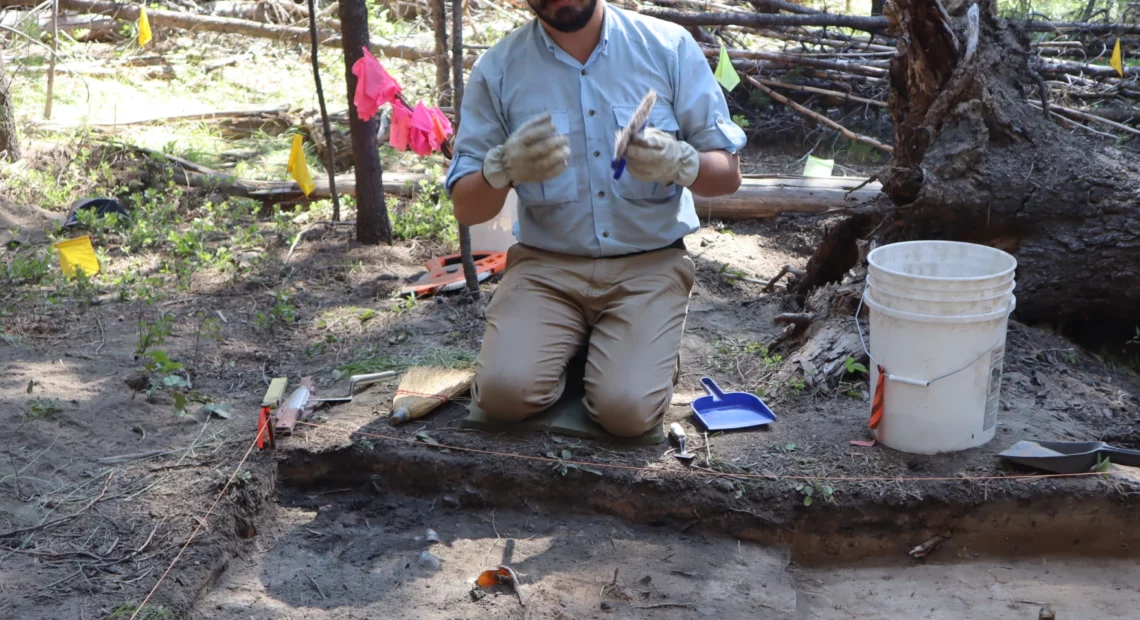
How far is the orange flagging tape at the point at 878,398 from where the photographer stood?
8.95ft

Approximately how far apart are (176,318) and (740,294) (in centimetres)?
250

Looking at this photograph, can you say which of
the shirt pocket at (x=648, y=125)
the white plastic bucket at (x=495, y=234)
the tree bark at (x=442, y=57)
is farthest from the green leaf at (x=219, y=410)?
the tree bark at (x=442, y=57)

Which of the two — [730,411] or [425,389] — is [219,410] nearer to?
[425,389]

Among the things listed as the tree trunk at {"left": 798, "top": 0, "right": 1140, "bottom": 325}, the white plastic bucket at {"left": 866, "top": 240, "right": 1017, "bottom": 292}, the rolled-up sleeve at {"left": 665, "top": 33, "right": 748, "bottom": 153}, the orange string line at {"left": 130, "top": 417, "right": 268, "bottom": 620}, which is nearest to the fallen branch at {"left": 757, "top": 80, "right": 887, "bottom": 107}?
the tree trunk at {"left": 798, "top": 0, "right": 1140, "bottom": 325}

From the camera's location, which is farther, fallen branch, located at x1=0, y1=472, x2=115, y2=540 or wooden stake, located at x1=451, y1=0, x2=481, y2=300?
wooden stake, located at x1=451, y1=0, x2=481, y2=300

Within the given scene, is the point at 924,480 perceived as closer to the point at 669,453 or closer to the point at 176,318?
the point at 669,453

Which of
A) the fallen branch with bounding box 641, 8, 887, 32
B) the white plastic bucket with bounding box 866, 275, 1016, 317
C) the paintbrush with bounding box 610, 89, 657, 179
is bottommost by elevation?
the white plastic bucket with bounding box 866, 275, 1016, 317

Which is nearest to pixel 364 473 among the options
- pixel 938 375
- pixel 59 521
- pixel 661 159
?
pixel 59 521

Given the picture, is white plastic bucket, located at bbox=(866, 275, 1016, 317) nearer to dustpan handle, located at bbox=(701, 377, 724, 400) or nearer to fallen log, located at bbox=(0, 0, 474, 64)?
dustpan handle, located at bbox=(701, 377, 724, 400)

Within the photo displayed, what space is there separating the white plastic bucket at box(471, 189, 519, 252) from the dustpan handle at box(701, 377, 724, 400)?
68.1 inches

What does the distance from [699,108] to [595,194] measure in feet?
1.34

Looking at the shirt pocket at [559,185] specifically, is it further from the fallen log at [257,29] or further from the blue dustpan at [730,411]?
Answer: the fallen log at [257,29]

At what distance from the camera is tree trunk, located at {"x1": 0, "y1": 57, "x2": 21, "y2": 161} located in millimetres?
5637

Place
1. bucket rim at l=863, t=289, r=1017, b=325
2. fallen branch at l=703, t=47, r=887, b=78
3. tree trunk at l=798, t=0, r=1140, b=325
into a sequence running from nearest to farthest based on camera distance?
bucket rim at l=863, t=289, r=1017, b=325, tree trunk at l=798, t=0, r=1140, b=325, fallen branch at l=703, t=47, r=887, b=78
